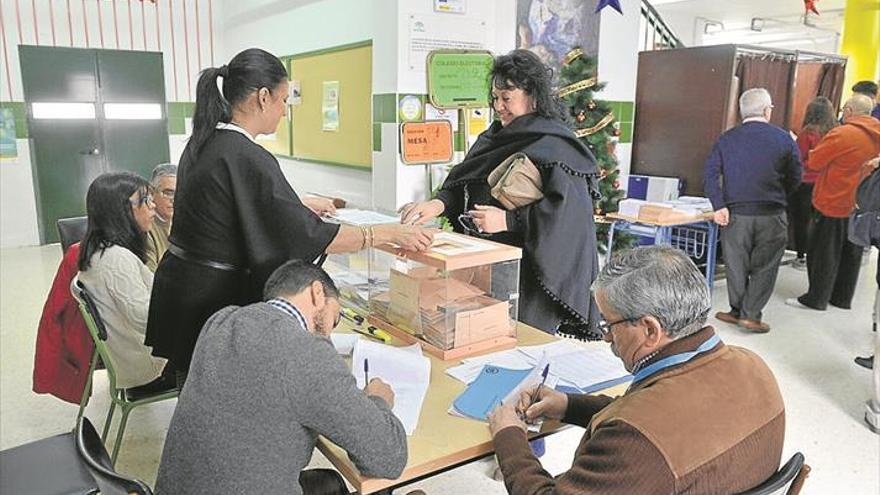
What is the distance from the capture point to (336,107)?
5.21 m

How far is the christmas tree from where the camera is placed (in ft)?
15.8

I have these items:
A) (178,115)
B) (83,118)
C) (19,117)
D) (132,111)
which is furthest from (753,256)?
(19,117)

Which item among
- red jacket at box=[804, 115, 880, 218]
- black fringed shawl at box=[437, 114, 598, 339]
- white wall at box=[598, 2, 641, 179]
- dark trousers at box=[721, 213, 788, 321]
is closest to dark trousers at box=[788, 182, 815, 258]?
red jacket at box=[804, 115, 880, 218]

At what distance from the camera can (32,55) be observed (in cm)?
621

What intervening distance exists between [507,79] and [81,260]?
5.47ft

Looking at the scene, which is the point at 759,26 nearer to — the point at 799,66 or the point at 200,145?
the point at 799,66

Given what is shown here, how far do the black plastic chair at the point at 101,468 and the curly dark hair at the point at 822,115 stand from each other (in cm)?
533

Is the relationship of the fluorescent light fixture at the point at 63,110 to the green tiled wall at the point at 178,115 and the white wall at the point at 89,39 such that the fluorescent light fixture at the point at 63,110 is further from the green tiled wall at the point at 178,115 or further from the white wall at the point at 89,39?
the green tiled wall at the point at 178,115

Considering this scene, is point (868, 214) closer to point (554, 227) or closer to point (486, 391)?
point (554, 227)

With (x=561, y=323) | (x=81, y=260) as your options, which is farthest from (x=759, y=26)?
(x=81, y=260)

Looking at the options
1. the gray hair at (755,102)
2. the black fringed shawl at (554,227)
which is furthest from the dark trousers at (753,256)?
the black fringed shawl at (554,227)

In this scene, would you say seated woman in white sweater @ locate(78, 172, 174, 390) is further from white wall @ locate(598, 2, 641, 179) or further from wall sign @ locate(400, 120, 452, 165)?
white wall @ locate(598, 2, 641, 179)

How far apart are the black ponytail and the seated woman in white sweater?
0.85m

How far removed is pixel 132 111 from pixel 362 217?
18.1ft
